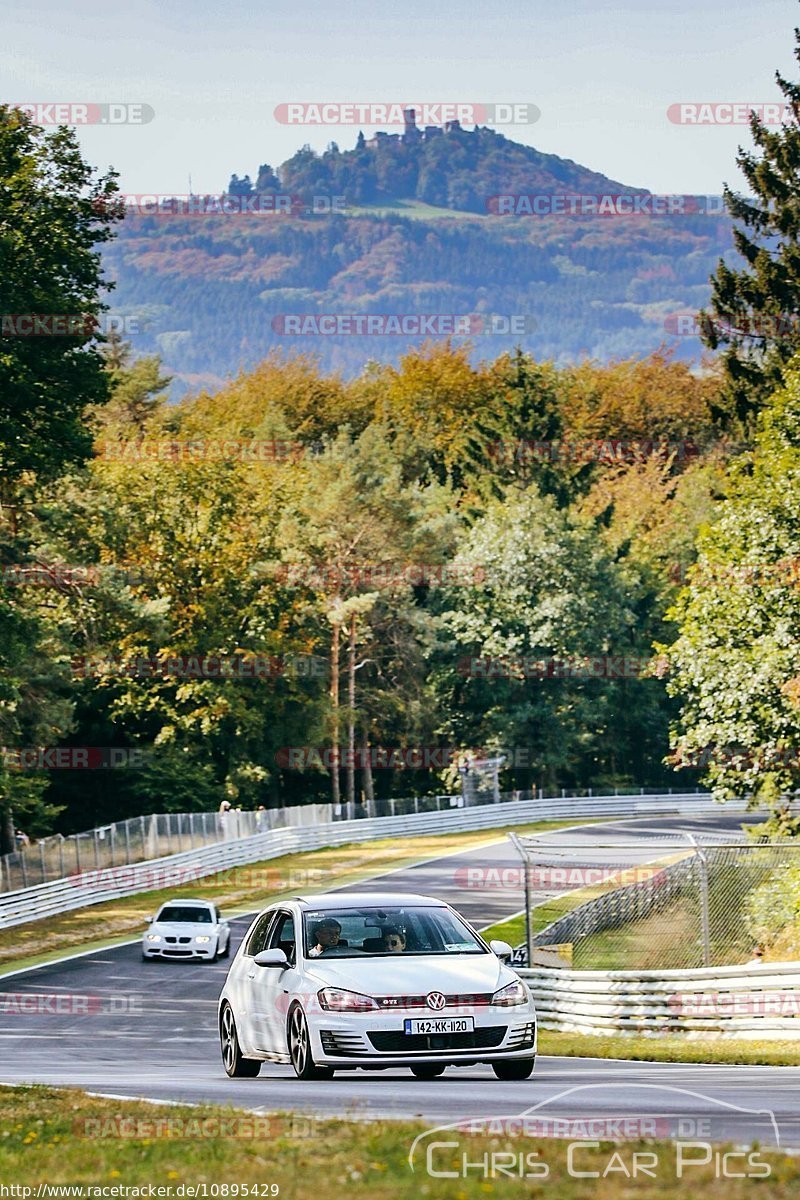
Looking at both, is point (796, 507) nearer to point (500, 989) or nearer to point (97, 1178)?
point (500, 989)

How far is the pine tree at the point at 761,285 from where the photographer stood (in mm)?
47031

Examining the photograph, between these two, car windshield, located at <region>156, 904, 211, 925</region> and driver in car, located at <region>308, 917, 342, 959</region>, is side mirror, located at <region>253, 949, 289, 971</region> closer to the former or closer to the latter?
driver in car, located at <region>308, 917, 342, 959</region>

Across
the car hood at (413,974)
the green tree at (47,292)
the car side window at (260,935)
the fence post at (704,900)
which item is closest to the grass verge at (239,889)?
the green tree at (47,292)

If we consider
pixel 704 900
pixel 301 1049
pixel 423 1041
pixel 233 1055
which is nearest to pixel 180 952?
pixel 704 900

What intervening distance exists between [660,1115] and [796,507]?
25577 mm

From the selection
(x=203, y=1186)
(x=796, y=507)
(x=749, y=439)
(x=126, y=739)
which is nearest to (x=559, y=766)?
(x=126, y=739)

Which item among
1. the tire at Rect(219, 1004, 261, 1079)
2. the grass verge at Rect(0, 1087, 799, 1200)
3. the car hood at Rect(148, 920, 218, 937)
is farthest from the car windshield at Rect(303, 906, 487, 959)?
the car hood at Rect(148, 920, 218, 937)

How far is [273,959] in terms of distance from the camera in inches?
557

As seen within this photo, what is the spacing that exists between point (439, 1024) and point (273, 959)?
5.40 ft

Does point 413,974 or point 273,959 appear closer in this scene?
point 413,974

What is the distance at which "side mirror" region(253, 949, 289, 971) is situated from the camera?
14.1m

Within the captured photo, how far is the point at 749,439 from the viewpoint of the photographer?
164ft

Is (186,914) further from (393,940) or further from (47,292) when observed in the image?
(393,940)

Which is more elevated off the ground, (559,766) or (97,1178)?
(97,1178)
